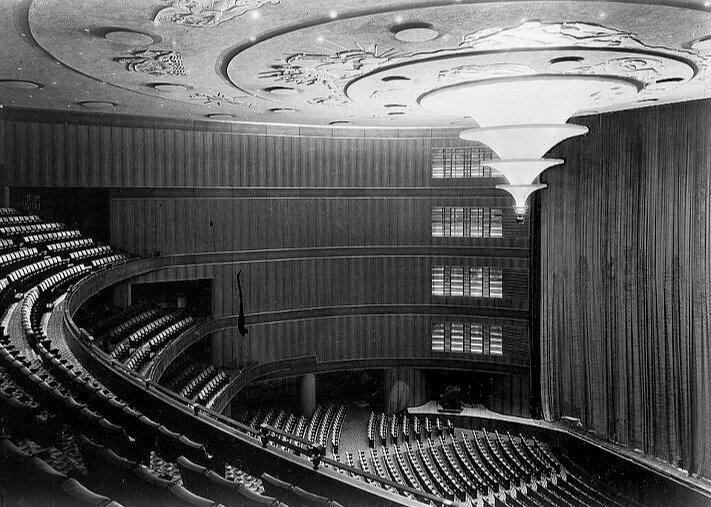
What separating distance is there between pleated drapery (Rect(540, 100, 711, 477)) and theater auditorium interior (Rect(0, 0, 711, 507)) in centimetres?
5

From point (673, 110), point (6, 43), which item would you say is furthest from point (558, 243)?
point (6, 43)

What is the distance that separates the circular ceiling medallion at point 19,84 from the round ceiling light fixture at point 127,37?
301 centimetres

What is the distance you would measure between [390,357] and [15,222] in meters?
8.41

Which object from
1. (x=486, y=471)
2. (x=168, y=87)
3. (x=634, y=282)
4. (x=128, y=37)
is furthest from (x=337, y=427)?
(x=128, y=37)

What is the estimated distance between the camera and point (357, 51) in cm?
638

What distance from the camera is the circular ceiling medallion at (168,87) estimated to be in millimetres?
8375

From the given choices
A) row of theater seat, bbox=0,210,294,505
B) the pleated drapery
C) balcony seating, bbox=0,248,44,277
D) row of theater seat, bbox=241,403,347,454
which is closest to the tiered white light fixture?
the pleated drapery

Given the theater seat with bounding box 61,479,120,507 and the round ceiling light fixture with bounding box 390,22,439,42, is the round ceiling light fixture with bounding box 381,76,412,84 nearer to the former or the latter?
the round ceiling light fixture with bounding box 390,22,439,42

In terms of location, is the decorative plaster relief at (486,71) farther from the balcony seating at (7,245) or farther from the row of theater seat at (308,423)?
the row of theater seat at (308,423)

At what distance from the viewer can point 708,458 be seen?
36.2ft

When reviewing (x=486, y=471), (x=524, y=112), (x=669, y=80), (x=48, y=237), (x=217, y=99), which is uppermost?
(x=217, y=99)

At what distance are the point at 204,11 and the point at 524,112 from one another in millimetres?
3593

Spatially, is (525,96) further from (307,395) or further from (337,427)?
(307,395)

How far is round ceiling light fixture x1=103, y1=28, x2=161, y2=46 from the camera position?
561cm
